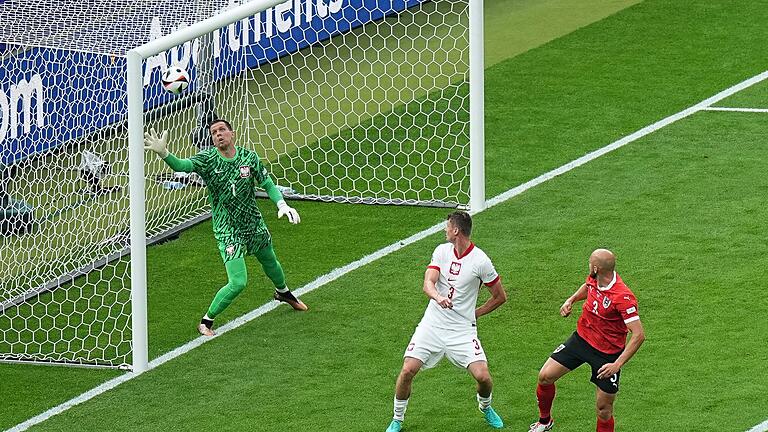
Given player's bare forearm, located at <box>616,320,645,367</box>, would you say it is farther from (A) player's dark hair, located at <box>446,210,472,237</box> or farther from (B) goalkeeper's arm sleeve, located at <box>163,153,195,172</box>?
(B) goalkeeper's arm sleeve, located at <box>163,153,195,172</box>

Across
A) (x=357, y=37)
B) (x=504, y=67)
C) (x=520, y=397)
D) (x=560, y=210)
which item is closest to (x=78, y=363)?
(x=520, y=397)

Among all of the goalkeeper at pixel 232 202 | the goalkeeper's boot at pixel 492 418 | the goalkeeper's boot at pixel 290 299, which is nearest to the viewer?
the goalkeeper's boot at pixel 492 418

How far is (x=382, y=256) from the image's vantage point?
13.6 metres

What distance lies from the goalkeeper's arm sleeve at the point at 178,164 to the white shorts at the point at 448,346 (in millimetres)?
2379

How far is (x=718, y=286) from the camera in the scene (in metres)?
12.5

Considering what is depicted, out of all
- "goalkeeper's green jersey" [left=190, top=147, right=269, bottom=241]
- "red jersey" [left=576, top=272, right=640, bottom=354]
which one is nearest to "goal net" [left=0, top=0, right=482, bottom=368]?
"goalkeeper's green jersey" [left=190, top=147, right=269, bottom=241]

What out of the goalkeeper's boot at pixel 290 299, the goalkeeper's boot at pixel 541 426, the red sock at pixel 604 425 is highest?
the goalkeeper's boot at pixel 290 299

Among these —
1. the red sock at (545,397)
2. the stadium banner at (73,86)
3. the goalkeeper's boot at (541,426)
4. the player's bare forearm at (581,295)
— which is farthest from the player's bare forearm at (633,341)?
the stadium banner at (73,86)

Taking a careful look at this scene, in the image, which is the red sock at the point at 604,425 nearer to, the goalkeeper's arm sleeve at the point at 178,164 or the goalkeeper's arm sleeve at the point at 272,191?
the goalkeeper's arm sleeve at the point at 272,191

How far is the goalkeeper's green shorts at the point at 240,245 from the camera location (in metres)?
11.8

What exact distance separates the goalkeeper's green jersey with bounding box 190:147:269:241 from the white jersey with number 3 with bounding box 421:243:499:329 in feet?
7.85

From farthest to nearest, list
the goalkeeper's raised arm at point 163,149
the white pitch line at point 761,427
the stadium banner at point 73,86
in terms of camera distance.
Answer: the stadium banner at point 73,86, the goalkeeper's raised arm at point 163,149, the white pitch line at point 761,427

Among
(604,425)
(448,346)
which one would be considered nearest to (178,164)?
(448,346)

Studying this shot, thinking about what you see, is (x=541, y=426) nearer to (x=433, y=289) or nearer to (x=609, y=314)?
(x=609, y=314)
